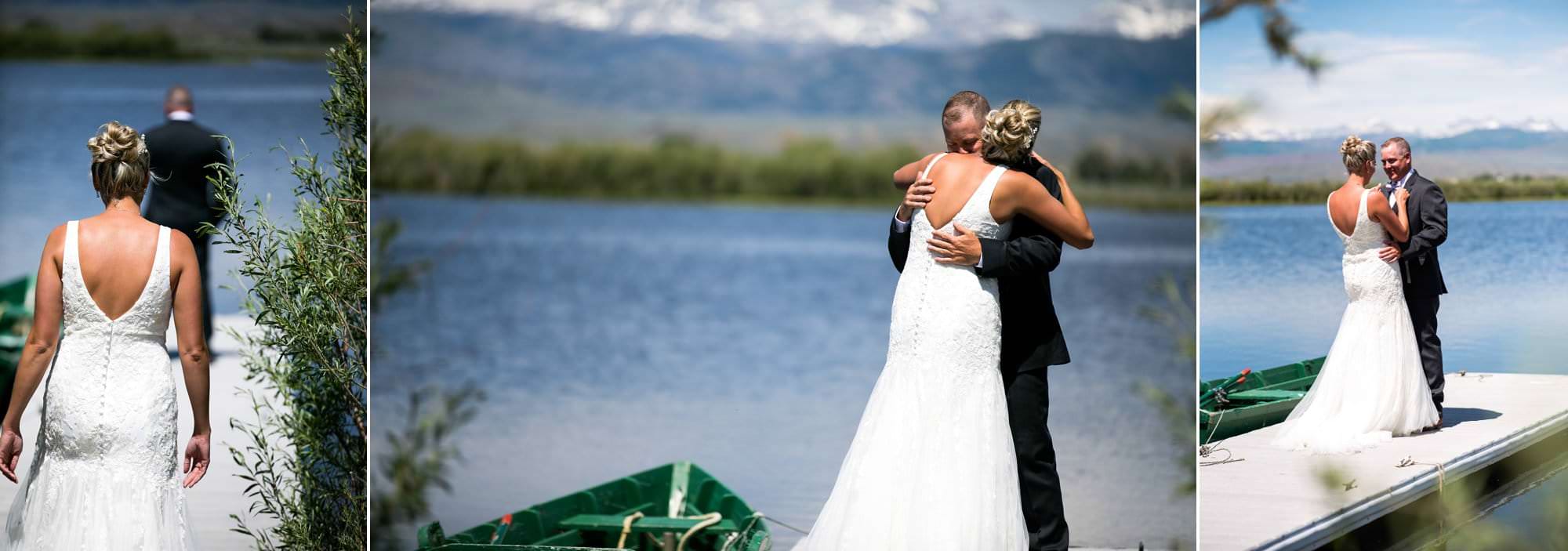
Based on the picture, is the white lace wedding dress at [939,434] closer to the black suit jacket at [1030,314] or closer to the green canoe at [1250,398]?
the black suit jacket at [1030,314]

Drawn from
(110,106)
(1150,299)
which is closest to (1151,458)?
(1150,299)

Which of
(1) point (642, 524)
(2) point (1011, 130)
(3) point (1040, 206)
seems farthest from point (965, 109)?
(1) point (642, 524)

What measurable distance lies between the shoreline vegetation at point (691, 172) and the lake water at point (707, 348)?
0.26 meters

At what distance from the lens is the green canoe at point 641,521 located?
14.6ft

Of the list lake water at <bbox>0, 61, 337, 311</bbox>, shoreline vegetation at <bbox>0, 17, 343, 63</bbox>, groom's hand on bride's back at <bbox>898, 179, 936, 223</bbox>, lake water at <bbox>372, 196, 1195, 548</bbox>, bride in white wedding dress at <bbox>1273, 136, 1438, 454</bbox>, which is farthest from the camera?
lake water at <bbox>372, 196, 1195, 548</bbox>

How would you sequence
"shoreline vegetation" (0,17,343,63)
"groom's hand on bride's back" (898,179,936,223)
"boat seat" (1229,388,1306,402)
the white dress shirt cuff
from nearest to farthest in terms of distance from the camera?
1. "groom's hand on bride's back" (898,179,936,223)
2. the white dress shirt cuff
3. "boat seat" (1229,388,1306,402)
4. "shoreline vegetation" (0,17,343,63)

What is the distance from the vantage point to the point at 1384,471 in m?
4.12

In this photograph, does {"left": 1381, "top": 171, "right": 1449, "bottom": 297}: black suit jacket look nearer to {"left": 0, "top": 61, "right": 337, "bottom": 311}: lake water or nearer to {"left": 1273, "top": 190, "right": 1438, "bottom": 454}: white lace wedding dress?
{"left": 1273, "top": 190, "right": 1438, "bottom": 454}: white lace wedding dress

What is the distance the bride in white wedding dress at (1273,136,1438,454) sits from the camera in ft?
13.5

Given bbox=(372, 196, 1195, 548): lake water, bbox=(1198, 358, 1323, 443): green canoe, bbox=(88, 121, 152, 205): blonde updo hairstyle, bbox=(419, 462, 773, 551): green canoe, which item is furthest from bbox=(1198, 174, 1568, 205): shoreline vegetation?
bbox=(372, 196, 1195, 548): lake water

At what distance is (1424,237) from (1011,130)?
58.3 inches

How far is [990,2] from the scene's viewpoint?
768 inches

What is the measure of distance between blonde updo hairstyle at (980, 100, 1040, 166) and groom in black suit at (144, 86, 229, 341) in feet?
11.8

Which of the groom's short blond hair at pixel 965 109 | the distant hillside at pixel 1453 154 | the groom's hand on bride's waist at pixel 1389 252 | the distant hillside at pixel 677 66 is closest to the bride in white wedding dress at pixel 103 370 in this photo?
the groom's short blond hair at pixel 965 109
